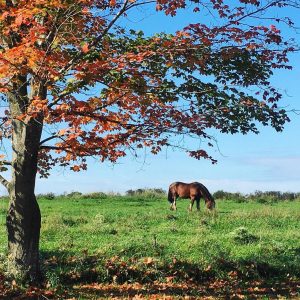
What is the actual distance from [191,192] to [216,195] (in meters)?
19.3

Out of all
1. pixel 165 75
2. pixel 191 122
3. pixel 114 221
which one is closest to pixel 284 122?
pixel 191 122

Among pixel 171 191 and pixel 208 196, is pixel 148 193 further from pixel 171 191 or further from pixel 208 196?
pixel 208 196

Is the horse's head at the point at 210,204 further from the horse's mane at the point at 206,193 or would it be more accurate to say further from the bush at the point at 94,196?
the bush at the point at 94,196

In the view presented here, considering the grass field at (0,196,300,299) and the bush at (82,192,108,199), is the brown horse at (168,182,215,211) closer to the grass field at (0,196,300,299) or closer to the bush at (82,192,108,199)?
the grass field at (0,196,300,299)

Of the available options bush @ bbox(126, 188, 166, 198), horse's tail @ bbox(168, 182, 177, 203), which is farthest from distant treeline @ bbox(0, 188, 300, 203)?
horse's tail @ bbox(168, 182, 177, 203)

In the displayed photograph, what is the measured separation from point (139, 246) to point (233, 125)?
17.6ft

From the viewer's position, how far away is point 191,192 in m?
35.6

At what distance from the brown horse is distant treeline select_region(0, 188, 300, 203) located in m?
11.4

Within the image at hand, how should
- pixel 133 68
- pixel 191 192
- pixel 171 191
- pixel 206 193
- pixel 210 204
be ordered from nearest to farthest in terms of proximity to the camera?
1. pixel 133 68
2. pixel 210 204
3. pixel 206 193
4. pixel 191 192
5. pixel 171 191

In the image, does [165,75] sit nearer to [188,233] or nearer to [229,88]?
[229,88]

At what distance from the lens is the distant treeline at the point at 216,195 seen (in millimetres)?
50125

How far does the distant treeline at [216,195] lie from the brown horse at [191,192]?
1142 centimetres

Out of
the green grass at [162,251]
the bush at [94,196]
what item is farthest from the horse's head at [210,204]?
the bush at [94,196]

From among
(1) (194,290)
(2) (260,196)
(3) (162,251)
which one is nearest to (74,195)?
(2) (260,196)
